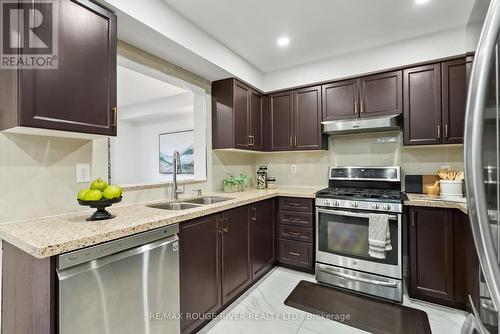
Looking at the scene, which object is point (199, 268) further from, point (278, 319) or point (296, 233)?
point (296, 233)

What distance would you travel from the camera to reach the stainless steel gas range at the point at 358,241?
2.18 meters

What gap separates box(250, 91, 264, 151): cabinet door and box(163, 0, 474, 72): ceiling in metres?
0.64

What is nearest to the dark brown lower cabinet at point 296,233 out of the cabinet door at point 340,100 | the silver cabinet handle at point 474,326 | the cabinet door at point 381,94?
the cabinet door at point 340,100

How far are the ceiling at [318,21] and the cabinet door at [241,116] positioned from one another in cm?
43

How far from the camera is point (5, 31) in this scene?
1.17m

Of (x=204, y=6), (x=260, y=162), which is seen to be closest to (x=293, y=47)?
(x=204, y=6)

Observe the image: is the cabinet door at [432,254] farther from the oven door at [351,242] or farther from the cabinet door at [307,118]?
the cabinet door at [307,118]

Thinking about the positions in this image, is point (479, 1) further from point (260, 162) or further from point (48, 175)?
point (260, 162)

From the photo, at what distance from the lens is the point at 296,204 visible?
274 centimetres

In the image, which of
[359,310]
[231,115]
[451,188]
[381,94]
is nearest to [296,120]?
[231,115]

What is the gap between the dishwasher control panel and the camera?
1053mm

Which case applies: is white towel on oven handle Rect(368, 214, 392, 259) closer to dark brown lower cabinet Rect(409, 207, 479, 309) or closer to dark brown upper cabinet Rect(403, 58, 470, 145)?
dark brown lower cabinet Rect(409, 207, 479, 309)

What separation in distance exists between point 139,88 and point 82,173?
9.09ft

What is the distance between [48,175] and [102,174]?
329mm
